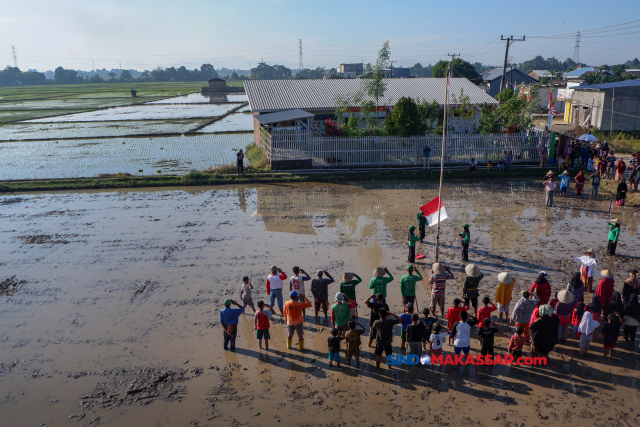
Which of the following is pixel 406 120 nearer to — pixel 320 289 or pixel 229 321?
pixel 320 289

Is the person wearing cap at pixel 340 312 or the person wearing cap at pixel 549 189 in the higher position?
the person wearing cap at pixel 549 189

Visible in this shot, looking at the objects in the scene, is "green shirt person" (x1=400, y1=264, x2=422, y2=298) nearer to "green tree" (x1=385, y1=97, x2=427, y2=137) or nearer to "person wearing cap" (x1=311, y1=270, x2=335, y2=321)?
"person wearing cap" (x1=311, y1=270, x2=335, y2=321)

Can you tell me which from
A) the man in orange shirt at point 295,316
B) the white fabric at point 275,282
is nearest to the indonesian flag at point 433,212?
the white fabric at point 275,282

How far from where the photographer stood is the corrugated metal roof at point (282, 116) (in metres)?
22.6

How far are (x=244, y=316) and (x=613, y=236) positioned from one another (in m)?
9.65

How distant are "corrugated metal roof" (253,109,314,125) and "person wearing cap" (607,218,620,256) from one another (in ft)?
50.5

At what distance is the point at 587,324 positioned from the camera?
739 cm

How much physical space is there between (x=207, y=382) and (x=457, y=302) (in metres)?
4.37

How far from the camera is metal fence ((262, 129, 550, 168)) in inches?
890

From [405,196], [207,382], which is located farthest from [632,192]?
[207,382]

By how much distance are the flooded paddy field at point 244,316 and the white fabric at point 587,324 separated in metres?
0.52

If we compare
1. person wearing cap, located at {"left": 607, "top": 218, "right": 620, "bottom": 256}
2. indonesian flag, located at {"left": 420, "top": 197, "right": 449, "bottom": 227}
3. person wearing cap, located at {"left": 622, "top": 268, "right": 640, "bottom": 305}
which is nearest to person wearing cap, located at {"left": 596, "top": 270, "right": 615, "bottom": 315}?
person wearing cap, located at {"left": 622, "top": 268, "right": 640, "bottom": 305}

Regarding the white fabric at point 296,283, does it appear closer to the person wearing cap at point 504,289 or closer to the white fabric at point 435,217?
the person wearing cap at point 504,289

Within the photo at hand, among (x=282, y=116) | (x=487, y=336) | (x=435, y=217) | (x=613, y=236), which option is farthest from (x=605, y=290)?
(x=282, y=116)
